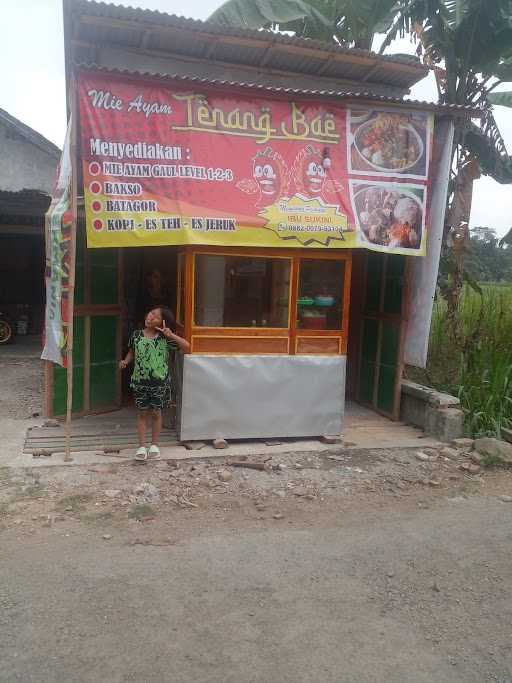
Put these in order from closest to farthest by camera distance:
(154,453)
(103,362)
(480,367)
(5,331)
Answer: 1. (154,453)
2. (103,362)
3. (480,367)
4. (5,331)

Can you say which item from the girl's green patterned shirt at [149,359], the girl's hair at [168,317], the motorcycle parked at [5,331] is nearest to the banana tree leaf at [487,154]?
the girl's hair at [168,317]

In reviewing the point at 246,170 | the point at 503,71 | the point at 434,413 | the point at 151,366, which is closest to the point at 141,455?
the point at 151,366

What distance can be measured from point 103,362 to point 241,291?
214 centimetres

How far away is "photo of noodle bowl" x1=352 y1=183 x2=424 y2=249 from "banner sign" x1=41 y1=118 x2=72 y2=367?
3.00m

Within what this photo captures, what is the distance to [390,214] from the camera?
6.34 metres

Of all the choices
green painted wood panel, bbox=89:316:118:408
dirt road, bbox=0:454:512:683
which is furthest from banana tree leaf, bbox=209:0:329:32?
dirt road, bbox=0:454:512:683

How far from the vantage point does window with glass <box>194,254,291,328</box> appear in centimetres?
609

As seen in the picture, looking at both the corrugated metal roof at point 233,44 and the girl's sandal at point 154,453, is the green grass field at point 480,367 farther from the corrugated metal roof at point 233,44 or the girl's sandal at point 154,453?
the girl's sandal at point 154,453

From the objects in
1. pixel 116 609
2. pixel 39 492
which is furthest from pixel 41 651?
pixel 39 492

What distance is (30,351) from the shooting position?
38.3ft

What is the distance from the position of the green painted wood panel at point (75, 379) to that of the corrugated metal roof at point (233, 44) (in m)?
3.18

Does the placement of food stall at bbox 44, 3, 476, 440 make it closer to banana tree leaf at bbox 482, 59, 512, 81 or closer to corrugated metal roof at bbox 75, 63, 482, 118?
corrugated metal roof at bbox 75, 63, 482, 118

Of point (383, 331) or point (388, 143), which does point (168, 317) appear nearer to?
point (388, 143)

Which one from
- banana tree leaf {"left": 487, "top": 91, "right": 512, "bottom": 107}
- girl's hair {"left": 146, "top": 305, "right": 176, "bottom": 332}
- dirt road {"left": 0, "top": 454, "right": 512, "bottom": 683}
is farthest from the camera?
banana tree leaf {"left": 487, "top": 91, "right": 512, "bottom": 107}
